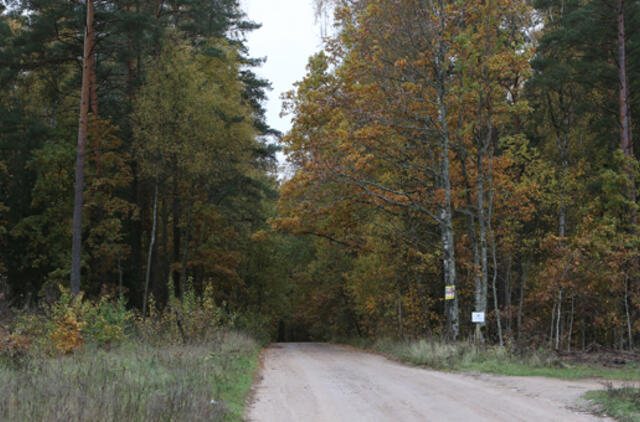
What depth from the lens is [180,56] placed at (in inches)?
1003

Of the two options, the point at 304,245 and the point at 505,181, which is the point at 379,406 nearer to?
the point at 505,181

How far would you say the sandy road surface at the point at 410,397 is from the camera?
25.9 ft

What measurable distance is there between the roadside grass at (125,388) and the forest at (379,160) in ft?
15.1

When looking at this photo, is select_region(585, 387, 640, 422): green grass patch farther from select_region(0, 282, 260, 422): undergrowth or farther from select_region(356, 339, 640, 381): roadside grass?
select_region(0, 282, 260, 422): undergrowth

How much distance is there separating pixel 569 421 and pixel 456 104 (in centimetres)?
1364

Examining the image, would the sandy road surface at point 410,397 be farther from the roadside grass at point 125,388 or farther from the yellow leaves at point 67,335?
the yellow leaves at point 67,335

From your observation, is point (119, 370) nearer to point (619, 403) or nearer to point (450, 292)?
point (619, 403)

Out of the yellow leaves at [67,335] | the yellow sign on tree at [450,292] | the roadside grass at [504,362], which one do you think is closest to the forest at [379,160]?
the yellow sign on tree at [450,292]

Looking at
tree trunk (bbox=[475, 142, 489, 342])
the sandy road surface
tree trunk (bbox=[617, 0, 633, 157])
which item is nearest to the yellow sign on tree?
tree trunk (bbox=[475, 142, 489, 342])

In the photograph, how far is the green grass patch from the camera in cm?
773

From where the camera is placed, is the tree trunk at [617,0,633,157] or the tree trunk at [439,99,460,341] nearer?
the tree trunk at [439,99,460,341]

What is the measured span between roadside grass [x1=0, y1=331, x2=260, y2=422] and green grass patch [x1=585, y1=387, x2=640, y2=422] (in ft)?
17.2

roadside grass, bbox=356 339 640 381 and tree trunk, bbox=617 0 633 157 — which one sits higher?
tree trunk, bbox=617 0 633 157

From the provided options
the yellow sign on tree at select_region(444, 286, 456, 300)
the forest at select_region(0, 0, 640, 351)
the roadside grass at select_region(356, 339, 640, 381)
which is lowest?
the roadside grass at select_region(356, 339, 640, 381)
